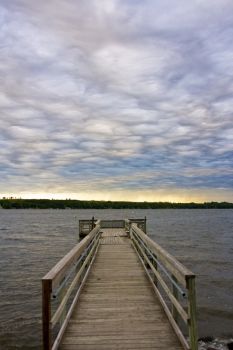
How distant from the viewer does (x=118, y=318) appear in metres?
6.52

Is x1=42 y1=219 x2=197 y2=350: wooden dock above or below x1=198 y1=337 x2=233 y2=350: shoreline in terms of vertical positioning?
above

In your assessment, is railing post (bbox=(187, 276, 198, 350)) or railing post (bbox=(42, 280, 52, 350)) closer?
railing post (bbox=(42, 280, 52, 350))

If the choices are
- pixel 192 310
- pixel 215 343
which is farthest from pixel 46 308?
pixel 215 343

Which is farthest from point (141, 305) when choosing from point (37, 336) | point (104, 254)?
point (104, 254)

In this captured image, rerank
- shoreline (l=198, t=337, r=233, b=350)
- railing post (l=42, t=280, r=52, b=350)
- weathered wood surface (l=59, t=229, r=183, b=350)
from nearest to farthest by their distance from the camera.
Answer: railing post (l=42, t=280, r=52, b=350) < weathered wood surface (l=59, t=229, r=183, b=350) < shoreline (l=198, t=337, r=233, b=350)

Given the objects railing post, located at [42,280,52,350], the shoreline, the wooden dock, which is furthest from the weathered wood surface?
the shoreline

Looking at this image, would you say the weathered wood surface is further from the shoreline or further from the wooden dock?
the shoreline

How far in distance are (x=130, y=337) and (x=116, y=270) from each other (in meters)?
5.28

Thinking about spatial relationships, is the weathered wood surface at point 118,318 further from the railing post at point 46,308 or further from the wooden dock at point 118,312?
the railing post at point 46,308

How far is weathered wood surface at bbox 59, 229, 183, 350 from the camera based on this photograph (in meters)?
5.46

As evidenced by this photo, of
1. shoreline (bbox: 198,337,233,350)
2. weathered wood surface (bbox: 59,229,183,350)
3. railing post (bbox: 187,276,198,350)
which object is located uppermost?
railing post (bbox: 187,276,198,350)

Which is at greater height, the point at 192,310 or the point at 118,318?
the point at 192,310

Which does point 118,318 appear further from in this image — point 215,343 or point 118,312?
point 215,343

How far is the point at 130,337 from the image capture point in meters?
5.67
